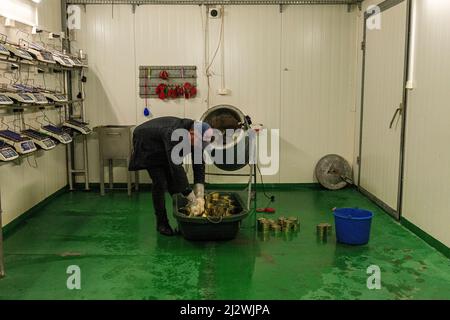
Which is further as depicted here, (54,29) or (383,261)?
(54,29)

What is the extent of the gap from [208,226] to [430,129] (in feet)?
7.22

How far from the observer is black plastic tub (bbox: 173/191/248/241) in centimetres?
407

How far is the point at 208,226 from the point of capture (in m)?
4.15

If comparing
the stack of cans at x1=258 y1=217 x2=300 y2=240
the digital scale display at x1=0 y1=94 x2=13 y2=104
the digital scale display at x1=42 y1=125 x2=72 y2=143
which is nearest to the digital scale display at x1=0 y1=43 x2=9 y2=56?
the digital scale display at x1=0 y1=94 x2=13 y2=104

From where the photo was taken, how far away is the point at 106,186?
6.63 meters

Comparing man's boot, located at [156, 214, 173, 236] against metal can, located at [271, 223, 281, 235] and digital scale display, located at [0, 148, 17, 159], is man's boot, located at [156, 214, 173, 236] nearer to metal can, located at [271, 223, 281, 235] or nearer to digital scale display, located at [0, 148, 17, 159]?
metal can, located at [271, 223, 281, 235]

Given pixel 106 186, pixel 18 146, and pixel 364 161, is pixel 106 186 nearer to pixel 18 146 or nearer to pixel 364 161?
pixel 18 146

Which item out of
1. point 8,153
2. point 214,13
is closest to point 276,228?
point 8,153

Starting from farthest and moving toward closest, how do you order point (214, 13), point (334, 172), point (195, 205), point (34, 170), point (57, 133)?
point (334, 172) → point (214, 13) → point (34, 170) → point (57, 133) → point (195, 205)

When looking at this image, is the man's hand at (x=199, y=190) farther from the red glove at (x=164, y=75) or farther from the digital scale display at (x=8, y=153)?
the red glove at (x=164, y=75)

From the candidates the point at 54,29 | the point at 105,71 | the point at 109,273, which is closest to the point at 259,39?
the point at 105,71

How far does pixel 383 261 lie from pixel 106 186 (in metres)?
4.15

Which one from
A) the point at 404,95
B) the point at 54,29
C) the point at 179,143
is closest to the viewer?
the point at 179,143

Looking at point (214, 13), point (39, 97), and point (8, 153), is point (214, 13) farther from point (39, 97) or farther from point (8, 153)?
point (8, 153)
